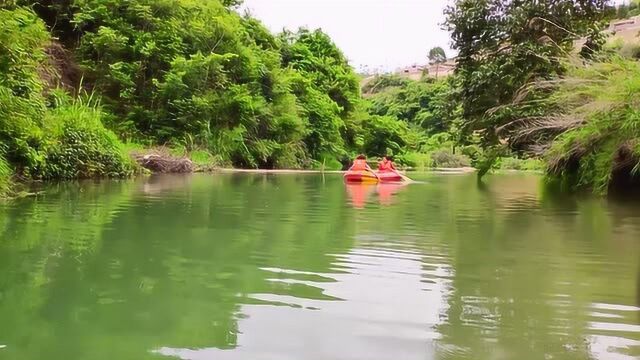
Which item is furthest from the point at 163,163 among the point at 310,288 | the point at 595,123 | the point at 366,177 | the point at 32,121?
the point at 310,288

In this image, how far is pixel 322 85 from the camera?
38156 millimetres

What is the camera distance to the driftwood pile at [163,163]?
21.1 meters

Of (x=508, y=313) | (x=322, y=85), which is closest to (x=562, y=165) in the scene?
(x=508, y=313)

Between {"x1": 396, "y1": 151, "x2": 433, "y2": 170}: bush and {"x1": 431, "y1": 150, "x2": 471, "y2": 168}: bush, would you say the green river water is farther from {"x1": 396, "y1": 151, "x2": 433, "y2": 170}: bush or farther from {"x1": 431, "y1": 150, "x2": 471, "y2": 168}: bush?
{"x1": 431, "y1": 150, "x2": 471, "y2": 168}: bush

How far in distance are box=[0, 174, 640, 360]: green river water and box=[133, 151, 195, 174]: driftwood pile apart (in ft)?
41.7

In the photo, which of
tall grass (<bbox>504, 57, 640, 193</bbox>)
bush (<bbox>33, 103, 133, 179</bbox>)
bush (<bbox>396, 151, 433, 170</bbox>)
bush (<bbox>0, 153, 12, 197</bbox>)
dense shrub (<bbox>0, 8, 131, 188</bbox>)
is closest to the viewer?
bush (<bbox>0, 153, 12, 197</bbox>)

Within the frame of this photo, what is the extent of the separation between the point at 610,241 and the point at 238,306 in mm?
4604

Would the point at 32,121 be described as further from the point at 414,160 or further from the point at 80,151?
the point at 414,160

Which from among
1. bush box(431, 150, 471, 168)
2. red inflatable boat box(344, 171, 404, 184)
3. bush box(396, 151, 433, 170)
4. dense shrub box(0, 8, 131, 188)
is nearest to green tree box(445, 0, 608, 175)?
red inflatable boat box(344, 171, 404, 184)

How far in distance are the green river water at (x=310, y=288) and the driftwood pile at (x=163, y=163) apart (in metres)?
12.7

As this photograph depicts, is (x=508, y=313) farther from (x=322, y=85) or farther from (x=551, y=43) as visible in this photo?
(x=322, y=85)

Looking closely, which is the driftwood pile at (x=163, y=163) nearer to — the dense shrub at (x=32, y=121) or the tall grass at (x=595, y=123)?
the dense shrub at (x=32, y=121)

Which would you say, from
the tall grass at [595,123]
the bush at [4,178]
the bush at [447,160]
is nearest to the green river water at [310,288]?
the bush at [4,178]

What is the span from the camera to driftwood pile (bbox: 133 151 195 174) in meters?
21.1
